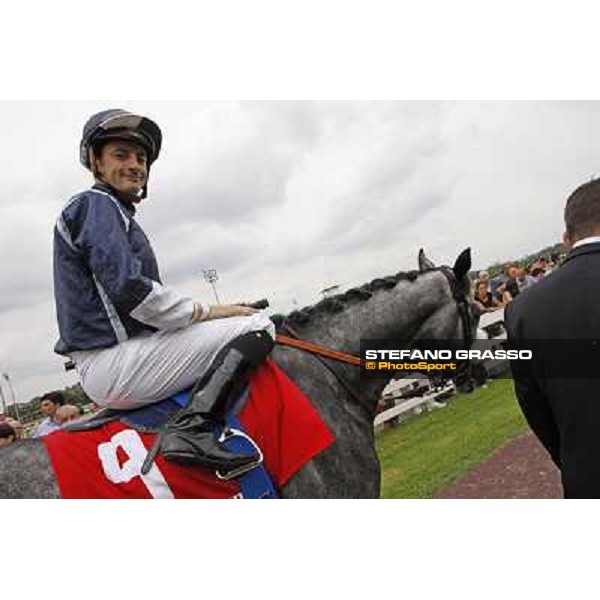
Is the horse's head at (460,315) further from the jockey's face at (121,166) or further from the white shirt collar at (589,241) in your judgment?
the jockey's face at (121,166)

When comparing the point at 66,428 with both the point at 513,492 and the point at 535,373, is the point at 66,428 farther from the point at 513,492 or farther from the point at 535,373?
the point at 513,492

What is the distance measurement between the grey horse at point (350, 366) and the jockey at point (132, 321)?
35 centimetres

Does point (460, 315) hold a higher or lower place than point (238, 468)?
higher

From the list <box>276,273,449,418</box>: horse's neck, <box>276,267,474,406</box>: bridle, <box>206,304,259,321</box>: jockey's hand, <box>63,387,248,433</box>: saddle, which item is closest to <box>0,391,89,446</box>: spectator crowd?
<box>63,387,248,433</box>: saddle

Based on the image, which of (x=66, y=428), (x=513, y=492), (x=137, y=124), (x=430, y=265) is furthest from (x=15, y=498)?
(x=513, y=492)

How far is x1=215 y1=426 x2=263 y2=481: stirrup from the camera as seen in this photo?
2.63 meters

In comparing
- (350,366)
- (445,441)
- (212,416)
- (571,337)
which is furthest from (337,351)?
(445,441)

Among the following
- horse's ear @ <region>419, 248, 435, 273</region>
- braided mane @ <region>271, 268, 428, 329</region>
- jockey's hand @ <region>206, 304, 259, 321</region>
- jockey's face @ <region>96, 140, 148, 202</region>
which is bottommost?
braided mane @ <region>271, 268, 428, 329</region>

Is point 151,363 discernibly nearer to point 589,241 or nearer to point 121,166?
point 121,166

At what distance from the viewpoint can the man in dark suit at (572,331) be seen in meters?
2.23

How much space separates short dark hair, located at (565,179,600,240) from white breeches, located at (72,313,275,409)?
141 centimetres

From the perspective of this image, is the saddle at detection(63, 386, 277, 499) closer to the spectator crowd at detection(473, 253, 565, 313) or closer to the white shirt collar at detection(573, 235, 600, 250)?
the white shirt collar at detection(573, 235, 600, 250)

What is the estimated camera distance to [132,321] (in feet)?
9.05

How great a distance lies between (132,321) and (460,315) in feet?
5.93
